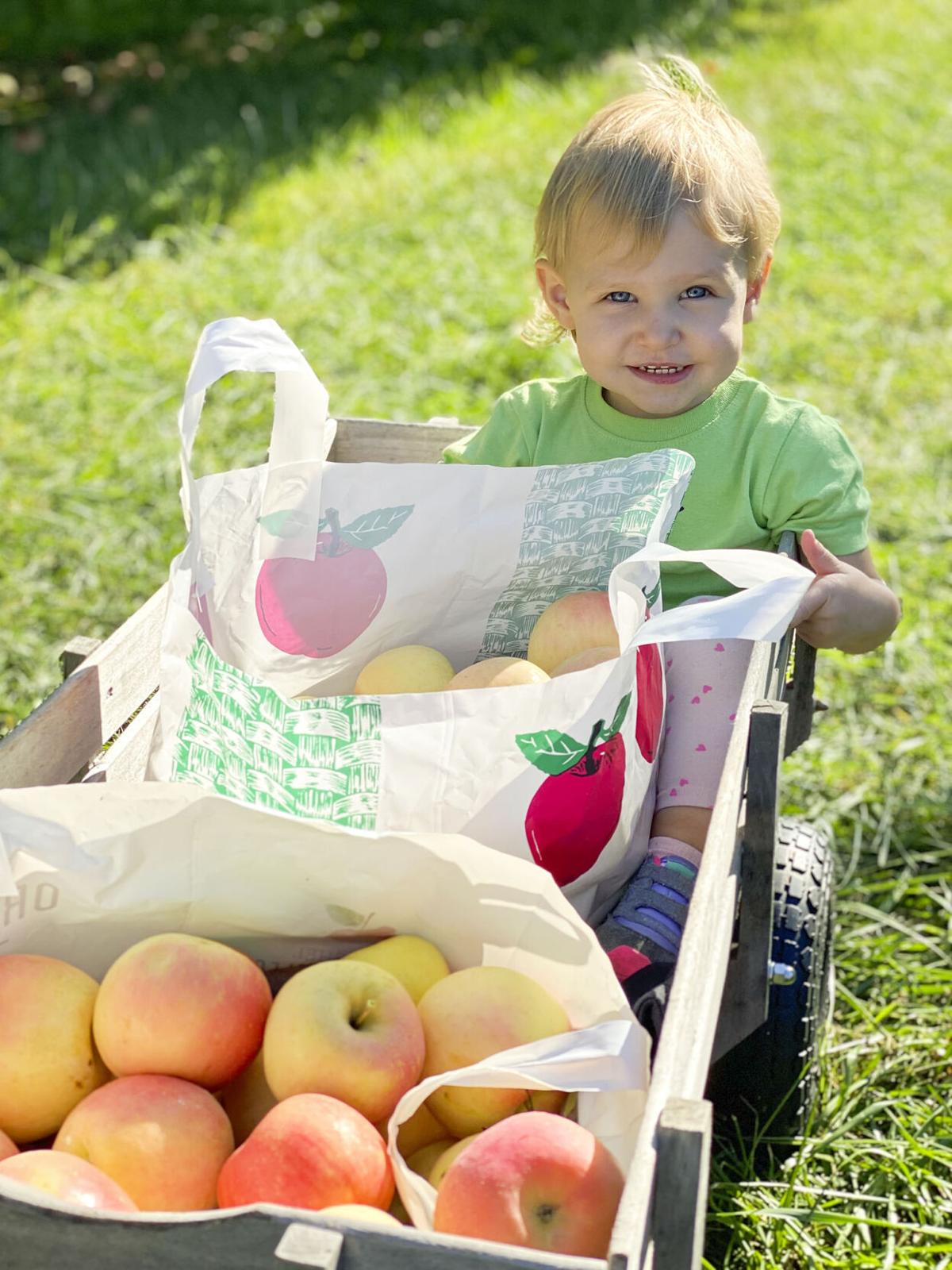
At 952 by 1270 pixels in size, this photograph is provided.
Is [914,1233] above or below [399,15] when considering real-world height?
below

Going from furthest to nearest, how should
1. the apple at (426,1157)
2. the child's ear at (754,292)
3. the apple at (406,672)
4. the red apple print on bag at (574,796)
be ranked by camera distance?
the child's ear at (754,292)
the apple at (406,672)
the red apple print on bag at (574,796)
the apple at (426,1157)

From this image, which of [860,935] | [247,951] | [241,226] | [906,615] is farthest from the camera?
[241,226]

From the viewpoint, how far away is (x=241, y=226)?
5203 millimetres

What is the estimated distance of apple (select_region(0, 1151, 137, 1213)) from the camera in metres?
1.08

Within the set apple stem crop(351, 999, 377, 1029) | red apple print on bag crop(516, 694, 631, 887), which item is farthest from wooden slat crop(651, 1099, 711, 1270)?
red apple print on bag crop(516, 694, 631, 887)

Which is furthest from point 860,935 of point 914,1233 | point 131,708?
point 131,708

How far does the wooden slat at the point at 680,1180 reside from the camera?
0.99 m

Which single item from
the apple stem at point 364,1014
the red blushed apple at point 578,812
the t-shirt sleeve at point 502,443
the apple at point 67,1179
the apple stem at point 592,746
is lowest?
the apple at point 67,1179

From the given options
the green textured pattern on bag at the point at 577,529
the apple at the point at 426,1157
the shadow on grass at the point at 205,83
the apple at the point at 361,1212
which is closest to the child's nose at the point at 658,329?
the green textured pattern on bag at the point at 577,529

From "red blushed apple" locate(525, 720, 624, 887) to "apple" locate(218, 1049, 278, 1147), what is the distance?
38cm

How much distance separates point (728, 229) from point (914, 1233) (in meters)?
1.39

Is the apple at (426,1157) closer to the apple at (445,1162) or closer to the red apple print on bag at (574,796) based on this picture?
the apple at (445,1162)

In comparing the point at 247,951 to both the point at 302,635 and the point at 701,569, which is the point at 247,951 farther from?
the point at 701,569

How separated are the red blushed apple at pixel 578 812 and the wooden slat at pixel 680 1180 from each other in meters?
0.51
